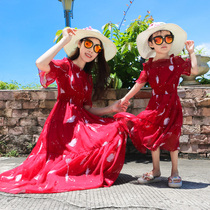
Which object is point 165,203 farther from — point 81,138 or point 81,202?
point 81,138

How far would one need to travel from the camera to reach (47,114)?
4266 millimetres

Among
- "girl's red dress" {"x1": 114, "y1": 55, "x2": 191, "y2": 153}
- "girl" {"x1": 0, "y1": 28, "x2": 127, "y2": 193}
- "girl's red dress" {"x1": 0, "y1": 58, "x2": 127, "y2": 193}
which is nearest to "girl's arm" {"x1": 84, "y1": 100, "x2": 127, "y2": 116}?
"girl" {"x1": 0, "y1": 28, "x2": 127, "y2": 193}

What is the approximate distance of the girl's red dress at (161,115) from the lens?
251 cm

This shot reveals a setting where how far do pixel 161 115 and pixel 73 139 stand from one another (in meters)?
0.96

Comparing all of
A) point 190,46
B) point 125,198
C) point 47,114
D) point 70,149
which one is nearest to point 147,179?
point 125,198

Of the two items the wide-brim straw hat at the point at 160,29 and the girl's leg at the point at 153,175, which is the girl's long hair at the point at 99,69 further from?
the girl's leg at the point at 153,175

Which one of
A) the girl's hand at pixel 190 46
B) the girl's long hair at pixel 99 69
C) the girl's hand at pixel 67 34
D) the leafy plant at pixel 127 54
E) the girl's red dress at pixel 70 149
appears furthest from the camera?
the leafy plant at pixel 127 54

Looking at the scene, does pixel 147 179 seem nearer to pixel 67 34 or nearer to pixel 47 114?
pixel 67 34

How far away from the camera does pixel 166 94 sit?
2635mm

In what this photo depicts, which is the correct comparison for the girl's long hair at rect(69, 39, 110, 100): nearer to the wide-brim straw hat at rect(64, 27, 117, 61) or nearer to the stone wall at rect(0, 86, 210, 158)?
the wide-brim straw hat at rect(64, 27, 117, 61)

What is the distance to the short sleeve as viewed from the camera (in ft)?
9.06

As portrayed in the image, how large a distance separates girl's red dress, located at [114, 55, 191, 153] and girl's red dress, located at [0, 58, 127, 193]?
0.54 feet

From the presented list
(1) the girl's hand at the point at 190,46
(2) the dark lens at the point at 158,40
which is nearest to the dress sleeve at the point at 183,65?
(1) the girl's hand at the point at 190,46

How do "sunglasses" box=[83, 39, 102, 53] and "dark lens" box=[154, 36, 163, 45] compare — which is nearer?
"dark lens" box=[154, 36, 163, 45]
